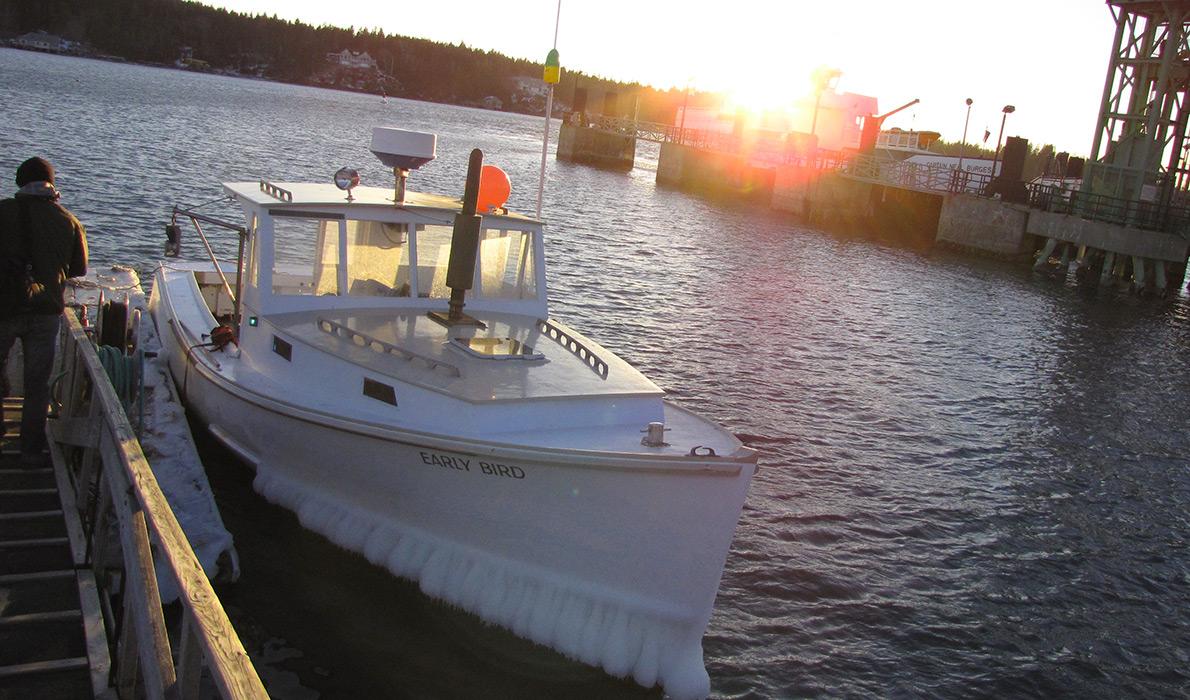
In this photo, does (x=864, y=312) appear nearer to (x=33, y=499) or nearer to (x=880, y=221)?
(x=33, y=499)

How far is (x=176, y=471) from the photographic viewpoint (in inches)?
379

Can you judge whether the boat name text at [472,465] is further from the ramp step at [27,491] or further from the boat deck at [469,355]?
the ramp step at [27,491]

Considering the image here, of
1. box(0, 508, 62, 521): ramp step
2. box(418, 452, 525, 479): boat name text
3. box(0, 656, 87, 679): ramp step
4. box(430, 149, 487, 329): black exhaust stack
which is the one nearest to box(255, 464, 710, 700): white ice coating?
box(418, 452, 525, 479): boat name text

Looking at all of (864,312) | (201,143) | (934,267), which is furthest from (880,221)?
(201,143)

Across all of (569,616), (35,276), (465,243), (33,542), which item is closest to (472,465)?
(569,616)

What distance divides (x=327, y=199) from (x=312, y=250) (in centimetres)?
64

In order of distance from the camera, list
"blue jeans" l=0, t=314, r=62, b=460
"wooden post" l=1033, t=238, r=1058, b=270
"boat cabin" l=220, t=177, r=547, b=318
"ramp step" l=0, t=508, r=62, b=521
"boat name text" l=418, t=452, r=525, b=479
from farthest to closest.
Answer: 1. "wooden post" l=1033, t=238, r=1058, b=270
2. "boat cabin" l=220, t=177, r=547, b=318
3. "boat name text" l=418, t=452, r=525, b=479
4. "blue jeans" l=0, t=314, r=62, b=460
5. "ramp step" l=0, t=508, r=62, b=521

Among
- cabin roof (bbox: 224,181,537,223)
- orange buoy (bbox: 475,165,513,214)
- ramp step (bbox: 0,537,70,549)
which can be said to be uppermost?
orange buoy (bbox: 475,165,513,214)

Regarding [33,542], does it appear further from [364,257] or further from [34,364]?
[364,257]

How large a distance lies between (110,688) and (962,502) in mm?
11343

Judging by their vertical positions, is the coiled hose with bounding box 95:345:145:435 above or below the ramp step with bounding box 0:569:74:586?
above

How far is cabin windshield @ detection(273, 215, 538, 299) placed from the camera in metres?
10.4

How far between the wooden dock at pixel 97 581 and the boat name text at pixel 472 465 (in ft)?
7.52

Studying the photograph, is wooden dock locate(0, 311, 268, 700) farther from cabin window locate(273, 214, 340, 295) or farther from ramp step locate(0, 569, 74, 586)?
cabin window locate(273, 214, 340, 295)
